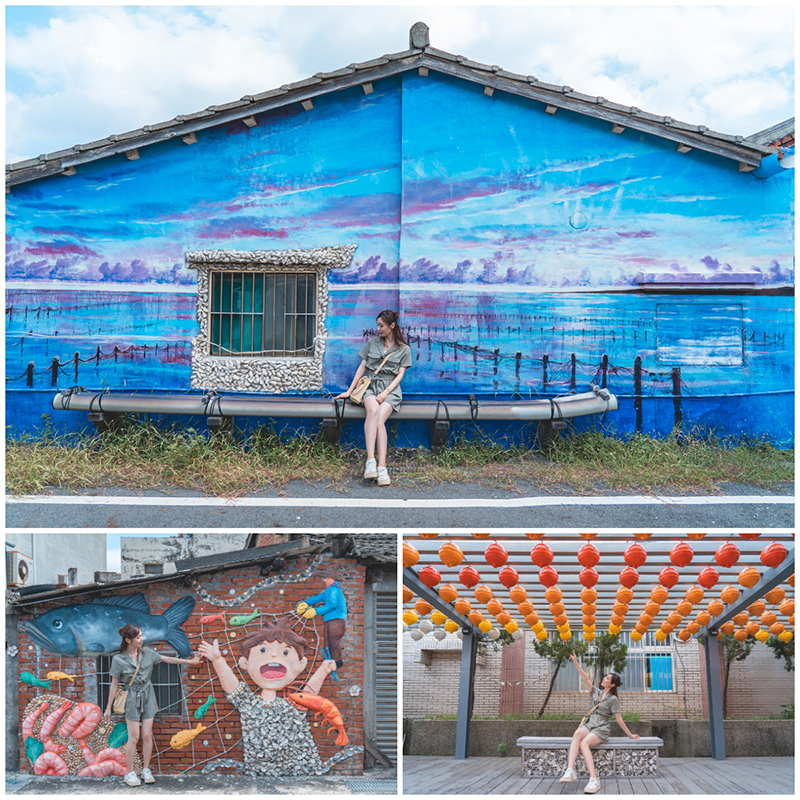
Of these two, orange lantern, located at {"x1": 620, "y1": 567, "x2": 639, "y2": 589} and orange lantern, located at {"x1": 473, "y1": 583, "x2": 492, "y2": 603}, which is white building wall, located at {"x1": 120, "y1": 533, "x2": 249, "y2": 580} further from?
orange lantern, located at {"x1": 620, "y1": 567, "x2": 639, "y2": 589}

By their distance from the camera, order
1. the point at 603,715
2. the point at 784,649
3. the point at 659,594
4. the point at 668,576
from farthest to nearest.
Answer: the point at 784,649, the point at 603,715, the point at 659,594, the point at 668,576

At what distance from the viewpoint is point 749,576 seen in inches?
234

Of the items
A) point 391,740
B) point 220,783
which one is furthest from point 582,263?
point 220,783

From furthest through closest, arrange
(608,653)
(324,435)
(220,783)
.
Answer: (608,653)
(324,435)
(220,783)

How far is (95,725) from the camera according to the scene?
5.62 meters

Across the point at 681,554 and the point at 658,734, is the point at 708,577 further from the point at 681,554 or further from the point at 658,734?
the point at 658,734

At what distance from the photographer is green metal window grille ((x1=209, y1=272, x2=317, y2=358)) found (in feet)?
26.2

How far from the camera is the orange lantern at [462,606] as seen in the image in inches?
286

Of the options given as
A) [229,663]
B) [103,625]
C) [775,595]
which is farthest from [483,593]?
[103,625]

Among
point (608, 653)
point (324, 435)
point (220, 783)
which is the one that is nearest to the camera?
point (220, 783)

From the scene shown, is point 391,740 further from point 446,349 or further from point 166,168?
point 166,168

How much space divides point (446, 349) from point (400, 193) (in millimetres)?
2157

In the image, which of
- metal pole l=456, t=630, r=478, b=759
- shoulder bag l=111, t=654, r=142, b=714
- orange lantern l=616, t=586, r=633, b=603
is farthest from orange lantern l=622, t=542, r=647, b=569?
shoulder bag l=111, t=654, r=142, b=714

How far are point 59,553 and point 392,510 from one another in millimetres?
3515
